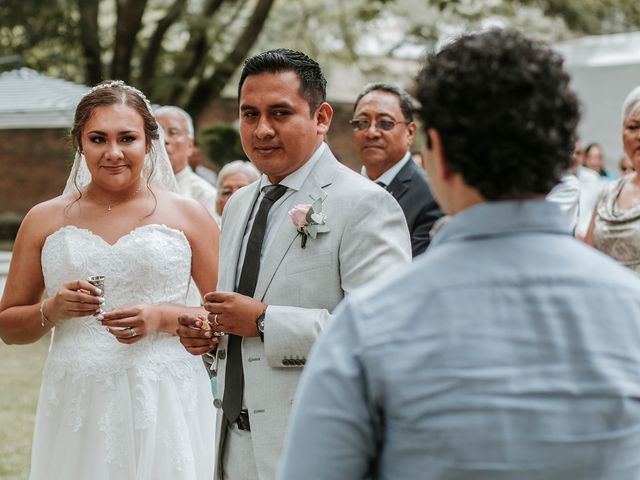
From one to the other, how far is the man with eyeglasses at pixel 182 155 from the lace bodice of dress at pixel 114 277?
332cm

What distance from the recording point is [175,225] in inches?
182

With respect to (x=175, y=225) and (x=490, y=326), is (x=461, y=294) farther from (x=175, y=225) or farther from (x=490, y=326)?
(x=175, y=225)

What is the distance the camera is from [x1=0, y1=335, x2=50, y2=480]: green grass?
7445 mm

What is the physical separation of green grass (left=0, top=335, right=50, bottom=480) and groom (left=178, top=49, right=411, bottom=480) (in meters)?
4.10

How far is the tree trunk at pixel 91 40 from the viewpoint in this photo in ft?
59.9

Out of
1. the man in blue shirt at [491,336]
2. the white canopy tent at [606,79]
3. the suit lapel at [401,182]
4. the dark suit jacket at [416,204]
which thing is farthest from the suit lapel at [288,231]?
the white canopy tent at [606,79]

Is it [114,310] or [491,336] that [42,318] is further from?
[491,336]

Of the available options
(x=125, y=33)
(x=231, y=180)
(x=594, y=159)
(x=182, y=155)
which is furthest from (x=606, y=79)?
(x=182, y=155)

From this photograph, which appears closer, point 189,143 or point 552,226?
point 552,226

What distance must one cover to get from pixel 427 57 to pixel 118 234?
2810 mm

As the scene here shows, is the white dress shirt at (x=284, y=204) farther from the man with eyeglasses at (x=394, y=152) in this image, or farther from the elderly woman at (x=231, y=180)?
the elderly woman at (x=231, y=180)

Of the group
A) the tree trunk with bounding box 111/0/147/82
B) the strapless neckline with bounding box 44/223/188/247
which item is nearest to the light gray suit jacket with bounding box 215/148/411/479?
the strapless neckline with bounding box 44/223/188/247

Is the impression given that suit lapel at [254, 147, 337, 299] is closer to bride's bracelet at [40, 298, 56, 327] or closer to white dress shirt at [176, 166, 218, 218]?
bride's bracelet at [40, 298, 56, 327]

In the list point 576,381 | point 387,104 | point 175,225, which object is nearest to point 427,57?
point 576,381
